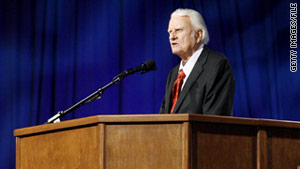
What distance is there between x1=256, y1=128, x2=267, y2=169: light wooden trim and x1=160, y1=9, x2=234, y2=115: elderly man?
421 mm

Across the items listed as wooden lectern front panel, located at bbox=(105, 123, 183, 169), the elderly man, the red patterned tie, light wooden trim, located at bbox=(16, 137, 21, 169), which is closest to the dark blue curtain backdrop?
the elderly man

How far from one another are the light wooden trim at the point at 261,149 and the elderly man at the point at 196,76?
0.42 meters

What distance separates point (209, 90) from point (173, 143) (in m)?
0.70

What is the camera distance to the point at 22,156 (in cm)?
224

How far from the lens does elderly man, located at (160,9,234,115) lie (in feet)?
7.78

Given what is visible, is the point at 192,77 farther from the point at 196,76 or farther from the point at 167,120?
the point at 167,120

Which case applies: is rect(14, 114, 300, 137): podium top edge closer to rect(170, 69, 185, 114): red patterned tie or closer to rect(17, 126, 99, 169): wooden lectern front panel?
rect(17, 126, 99, 169): wooden lectern front panel

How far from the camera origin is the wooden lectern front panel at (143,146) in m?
1.75

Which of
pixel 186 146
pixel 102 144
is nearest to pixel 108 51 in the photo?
pixel 102 144

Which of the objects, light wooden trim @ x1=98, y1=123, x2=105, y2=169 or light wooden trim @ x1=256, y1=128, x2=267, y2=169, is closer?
light wooden trim @ x1=98, y1=123, x2=105, y2=169

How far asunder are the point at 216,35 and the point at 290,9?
0.68m

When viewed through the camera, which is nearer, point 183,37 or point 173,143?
point 173,143

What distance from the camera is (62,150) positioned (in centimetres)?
198

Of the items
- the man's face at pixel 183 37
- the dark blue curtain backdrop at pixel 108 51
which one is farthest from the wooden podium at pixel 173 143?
the dark blue curtain backdrop at pixel 108 51
